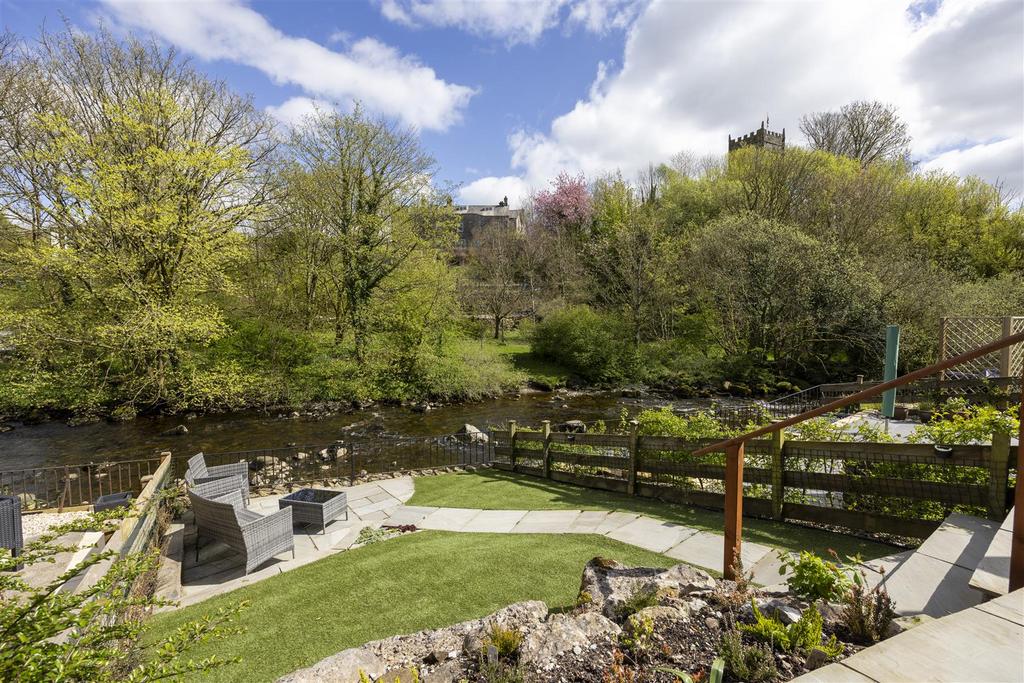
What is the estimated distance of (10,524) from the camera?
5.83 meters

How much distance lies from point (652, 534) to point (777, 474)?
5.46 feet

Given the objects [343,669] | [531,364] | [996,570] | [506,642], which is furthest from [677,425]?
[531,364]

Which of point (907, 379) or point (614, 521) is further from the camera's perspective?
point (614, 521)

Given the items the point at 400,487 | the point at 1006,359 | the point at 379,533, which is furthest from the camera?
the point at 1006,359

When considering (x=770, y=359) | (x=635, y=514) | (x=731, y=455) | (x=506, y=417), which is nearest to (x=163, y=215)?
(x=506, y=417)

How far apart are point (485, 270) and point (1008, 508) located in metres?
30.5

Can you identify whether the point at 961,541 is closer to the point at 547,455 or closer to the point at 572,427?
the point at 547,455

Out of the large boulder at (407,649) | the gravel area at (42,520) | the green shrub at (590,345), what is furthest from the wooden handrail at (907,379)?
the green shrub at (590,345)

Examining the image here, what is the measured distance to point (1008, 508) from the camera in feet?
13.8

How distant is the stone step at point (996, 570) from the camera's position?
103 inches

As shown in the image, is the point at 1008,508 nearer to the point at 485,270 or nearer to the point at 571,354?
the point at 571,354

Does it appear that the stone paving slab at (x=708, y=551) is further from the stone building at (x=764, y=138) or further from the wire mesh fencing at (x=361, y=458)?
the stone building at (x=764, y=138)

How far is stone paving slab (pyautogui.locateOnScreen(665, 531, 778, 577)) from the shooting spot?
4637 mm

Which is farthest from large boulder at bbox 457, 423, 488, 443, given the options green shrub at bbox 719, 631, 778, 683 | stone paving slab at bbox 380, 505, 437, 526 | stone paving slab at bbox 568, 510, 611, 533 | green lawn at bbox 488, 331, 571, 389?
green shrub at bbox 719, 631, 778, 683
